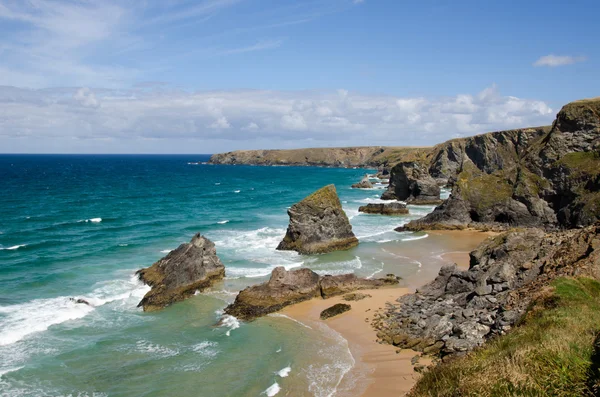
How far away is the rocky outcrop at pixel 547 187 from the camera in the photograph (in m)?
44.4

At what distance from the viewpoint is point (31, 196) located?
7800cm

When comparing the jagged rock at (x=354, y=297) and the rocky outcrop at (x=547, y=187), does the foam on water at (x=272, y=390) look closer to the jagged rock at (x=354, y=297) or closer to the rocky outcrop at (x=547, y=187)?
the jagged rock at (x=354, y=297)

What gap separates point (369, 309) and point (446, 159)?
103 m

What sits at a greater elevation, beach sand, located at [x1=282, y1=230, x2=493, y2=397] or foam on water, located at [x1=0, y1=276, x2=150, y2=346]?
foam on water, located at [x1=0, y1=276, x2=150, y2=346]

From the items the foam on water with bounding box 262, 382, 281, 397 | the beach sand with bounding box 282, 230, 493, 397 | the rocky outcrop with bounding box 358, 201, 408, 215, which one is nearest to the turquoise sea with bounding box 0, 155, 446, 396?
the foam on water with bounding box 262, 382, 281, 397

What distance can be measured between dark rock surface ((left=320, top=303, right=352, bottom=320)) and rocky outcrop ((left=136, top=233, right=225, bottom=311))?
10139 millimetres

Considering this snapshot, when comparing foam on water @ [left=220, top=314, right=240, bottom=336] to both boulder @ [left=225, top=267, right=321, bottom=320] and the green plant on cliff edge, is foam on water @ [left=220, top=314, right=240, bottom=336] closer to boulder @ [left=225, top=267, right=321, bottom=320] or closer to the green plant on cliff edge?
boulder @ [left=225, top=267, right=321, bottom=320]

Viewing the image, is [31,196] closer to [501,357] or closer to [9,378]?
[9,378]

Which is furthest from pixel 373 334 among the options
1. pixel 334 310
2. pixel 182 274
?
pixel 182 274

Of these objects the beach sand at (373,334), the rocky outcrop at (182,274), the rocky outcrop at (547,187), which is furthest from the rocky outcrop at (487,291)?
the rocky outcrop at (547,187)

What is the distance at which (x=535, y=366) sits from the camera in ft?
31.6

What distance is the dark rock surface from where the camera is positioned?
1017 inches

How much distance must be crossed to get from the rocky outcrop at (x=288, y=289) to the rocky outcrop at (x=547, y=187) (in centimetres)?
2386

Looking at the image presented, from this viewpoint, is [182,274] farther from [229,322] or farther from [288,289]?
[288,289]
